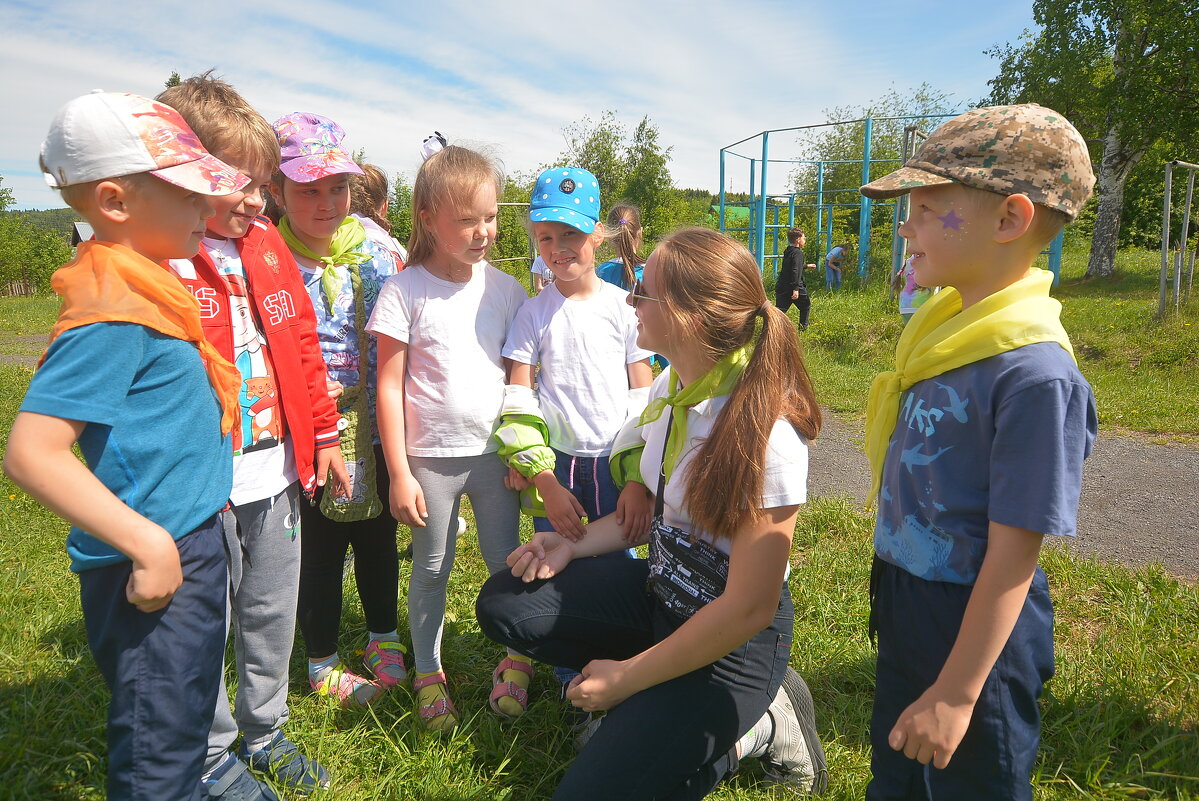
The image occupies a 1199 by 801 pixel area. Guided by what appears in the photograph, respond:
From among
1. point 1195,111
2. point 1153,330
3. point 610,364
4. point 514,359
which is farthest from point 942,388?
point 1195,111

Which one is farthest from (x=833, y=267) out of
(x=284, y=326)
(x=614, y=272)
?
(x=284, y=326)

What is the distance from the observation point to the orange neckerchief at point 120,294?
53.4 inches

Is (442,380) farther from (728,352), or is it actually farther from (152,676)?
(152,676)

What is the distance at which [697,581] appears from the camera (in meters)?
1.81

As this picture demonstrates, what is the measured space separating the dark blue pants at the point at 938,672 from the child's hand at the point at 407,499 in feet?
4.39

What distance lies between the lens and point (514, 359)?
2.37 meters

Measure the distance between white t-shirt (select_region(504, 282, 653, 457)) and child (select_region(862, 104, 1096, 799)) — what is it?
1.03m

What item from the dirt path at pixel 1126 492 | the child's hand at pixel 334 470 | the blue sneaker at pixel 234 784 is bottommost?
the dirt path at pixel 1126 492

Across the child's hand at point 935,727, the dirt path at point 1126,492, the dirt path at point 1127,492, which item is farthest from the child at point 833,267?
the child's hand at point 935,727

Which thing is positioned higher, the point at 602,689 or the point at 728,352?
the point at 728,352

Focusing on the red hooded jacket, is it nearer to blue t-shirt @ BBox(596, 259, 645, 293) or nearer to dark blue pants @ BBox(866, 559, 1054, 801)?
dark blue pants @ BBox(866, 559, 1054, 801)

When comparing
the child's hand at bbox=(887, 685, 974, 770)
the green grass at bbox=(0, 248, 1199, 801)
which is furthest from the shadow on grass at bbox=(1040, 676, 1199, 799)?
the child's hand at bbox=(887, 685, 974, 770)

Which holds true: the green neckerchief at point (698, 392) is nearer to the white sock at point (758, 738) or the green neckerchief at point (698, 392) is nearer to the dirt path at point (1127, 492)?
the white sock at point (758, 738)

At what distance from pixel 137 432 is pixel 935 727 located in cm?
160
